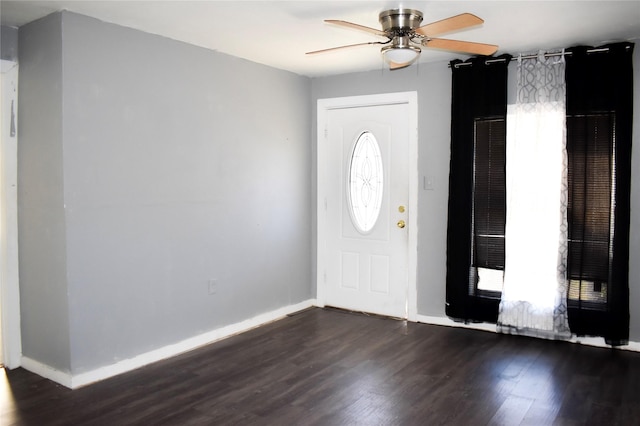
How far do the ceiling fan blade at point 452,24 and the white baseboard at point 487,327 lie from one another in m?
2.68

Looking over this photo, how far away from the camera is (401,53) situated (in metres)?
3.03

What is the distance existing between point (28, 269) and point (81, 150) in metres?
0.95

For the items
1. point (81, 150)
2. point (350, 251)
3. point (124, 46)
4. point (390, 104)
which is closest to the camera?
point (81, 150)

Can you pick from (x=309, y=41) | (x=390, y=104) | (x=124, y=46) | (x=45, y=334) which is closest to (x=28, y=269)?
(x=45, y=334)

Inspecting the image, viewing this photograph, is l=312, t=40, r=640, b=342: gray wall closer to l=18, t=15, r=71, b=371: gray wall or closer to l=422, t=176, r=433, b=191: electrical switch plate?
l=422, t=176, r=433, b=191: electrical switch plate

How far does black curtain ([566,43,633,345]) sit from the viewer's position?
12.8 ft

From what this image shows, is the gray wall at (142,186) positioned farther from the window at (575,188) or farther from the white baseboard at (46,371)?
the window at (575,188)

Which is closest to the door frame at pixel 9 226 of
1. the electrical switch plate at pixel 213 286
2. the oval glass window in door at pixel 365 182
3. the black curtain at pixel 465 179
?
the electrical switch plate at pixel 213 286

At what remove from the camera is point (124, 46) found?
3.57 m

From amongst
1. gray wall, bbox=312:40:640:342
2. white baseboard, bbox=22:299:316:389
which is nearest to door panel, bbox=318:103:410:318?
gray wall, bbox=312:40:640:342

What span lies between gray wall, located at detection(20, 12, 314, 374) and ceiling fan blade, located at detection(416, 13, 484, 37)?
195cm

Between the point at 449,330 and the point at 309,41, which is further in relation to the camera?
the point at 449,330

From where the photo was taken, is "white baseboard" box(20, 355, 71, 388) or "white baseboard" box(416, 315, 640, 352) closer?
"white baseboard" box(20, 355, 71, 388)

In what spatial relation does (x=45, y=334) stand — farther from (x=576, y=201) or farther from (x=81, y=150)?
(x=576, y=201)
